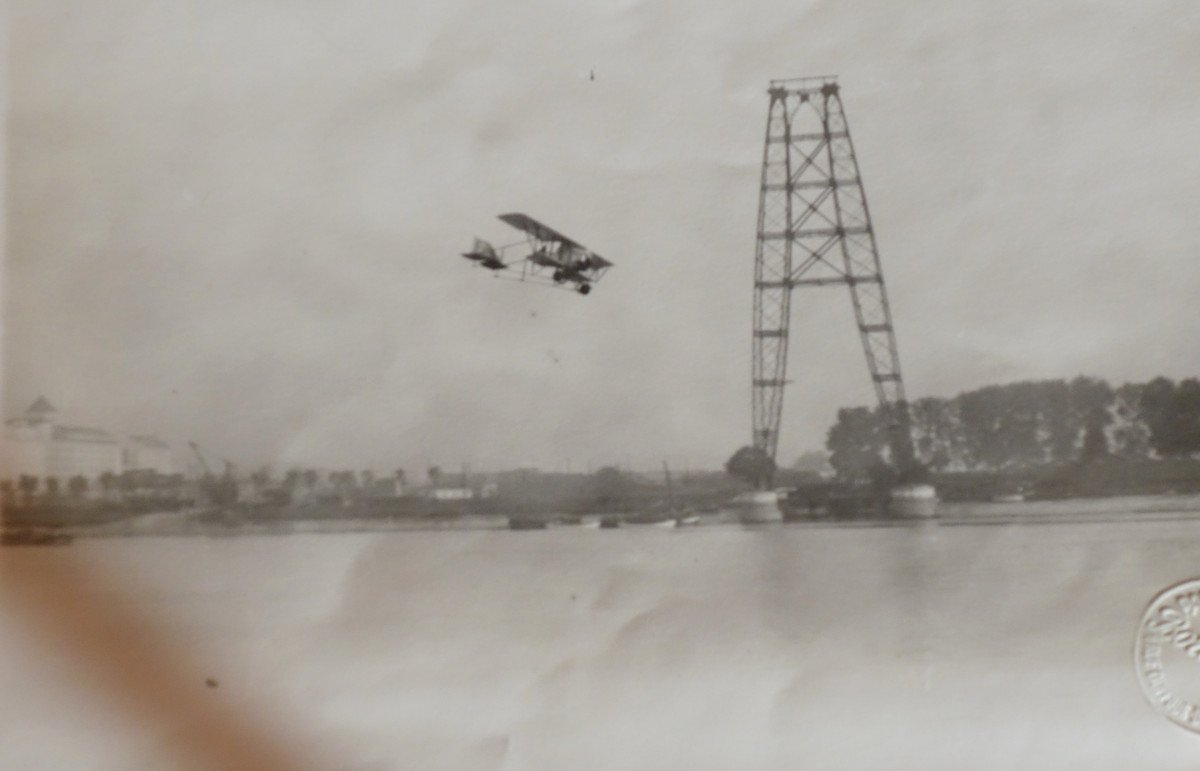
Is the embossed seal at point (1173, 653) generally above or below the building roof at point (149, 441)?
below

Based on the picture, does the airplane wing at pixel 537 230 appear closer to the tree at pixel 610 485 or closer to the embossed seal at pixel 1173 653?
the tree at pixel 610 485

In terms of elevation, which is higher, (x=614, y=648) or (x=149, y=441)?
(x=149, y=441)

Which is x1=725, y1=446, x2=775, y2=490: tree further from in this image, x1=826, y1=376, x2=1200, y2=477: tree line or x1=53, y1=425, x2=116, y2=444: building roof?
x1=53, y1=425, x2=116, y2=444: building roof

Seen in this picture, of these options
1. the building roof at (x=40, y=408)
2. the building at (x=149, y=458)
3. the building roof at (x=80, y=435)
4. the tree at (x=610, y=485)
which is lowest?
the tree at (x=610, y=485)

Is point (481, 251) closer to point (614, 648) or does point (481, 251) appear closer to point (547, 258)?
point (547, 258)

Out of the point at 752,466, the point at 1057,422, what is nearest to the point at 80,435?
the point at 752,466

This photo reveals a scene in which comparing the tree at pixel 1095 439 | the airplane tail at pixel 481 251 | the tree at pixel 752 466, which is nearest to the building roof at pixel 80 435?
the airplane tail at pixel 481 251
